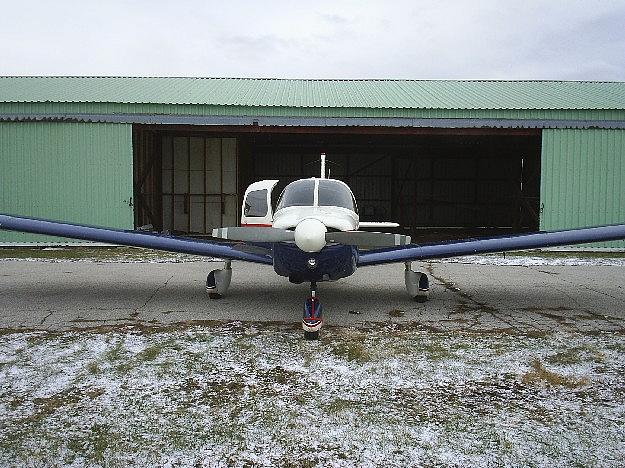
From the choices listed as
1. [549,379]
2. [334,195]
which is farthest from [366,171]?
[549,379]

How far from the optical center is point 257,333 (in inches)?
261

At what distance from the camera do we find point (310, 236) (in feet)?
19.1

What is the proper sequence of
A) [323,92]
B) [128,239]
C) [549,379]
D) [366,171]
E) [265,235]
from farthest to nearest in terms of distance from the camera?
[366,171]
[323,92]
[128,239]
[265,235]
[549,379]

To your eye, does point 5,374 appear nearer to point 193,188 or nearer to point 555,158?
point 555,158

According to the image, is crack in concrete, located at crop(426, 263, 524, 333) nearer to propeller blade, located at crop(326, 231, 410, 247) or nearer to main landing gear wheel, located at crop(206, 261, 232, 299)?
propeller blade, located at crop(326, 231, 410, 247)

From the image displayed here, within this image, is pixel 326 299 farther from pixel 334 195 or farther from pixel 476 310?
pixel 476 310

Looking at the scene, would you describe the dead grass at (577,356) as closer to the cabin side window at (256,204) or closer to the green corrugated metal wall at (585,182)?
the cabin side window at (256,204)

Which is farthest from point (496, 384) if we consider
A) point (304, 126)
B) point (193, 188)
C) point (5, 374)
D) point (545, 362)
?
point (193, 188)

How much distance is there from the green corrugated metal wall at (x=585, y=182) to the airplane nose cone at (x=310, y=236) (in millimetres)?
13222

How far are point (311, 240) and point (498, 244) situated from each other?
Result: 131 inches

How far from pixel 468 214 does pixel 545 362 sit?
2613 cm

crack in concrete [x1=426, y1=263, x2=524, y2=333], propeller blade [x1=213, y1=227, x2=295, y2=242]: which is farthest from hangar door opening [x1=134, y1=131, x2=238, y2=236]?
propeller blade [x1=213, y1=227, x2=295, y2=242]

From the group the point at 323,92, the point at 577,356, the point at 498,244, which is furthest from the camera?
Answer: the point at 323,92

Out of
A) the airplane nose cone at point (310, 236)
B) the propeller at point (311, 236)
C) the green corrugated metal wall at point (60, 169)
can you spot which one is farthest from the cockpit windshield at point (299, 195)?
the green corrugated metal wall at point (60, 169)
